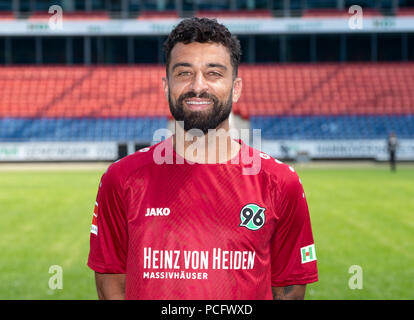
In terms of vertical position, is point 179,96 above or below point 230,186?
above

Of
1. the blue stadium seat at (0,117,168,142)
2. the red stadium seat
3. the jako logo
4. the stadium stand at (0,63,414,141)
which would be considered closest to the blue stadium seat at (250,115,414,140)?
the stadium stand at (0,63,414,141)

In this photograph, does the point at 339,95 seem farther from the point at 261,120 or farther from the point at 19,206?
the point at 19,206

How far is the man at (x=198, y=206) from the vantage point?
2.60 m

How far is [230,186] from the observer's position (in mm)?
2693

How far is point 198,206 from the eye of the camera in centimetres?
265

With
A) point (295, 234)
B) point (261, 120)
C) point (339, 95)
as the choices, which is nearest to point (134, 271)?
point (295, 234)

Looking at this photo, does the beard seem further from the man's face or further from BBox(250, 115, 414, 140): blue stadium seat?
BBox(250, 115, 414, 140): blue stadium seat

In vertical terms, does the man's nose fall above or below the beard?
above

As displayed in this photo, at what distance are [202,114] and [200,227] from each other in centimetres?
53

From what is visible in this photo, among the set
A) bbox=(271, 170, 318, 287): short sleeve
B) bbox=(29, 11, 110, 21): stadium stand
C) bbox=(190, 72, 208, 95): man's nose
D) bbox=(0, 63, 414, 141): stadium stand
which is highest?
bbox=(190, 72, 208, 95): man's nose

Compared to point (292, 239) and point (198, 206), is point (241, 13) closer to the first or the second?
point (292, 239)

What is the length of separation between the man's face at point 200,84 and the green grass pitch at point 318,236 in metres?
4.47

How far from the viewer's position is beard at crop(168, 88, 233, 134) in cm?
259

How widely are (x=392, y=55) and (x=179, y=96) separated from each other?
128 ft
